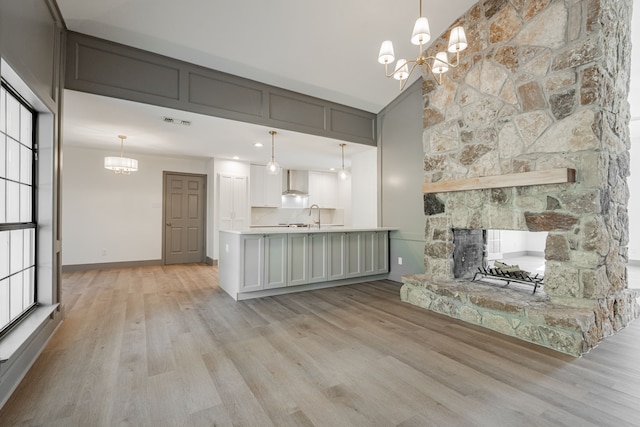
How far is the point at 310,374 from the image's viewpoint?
2.07m

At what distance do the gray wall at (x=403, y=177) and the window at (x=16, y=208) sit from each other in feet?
15.2

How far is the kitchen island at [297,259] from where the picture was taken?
3918 millimetres

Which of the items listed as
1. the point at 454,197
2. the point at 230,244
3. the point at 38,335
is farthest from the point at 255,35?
the point at 38,335

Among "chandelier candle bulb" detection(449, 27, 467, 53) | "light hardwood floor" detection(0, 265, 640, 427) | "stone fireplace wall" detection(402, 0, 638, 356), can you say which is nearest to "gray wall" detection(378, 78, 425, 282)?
"stone fireplace wall" detection(402, 0, 638, 356)

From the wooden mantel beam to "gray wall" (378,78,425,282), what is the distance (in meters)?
0.83

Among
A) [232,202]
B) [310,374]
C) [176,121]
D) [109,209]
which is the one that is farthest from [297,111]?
[109,209]

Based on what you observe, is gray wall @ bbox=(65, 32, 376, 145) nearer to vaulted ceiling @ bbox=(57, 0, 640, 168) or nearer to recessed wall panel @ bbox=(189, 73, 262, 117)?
recessed wall panel @ bbox=(189, 73, 262, 117)

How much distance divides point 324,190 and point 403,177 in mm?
4036

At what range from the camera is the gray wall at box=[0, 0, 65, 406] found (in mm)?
1833

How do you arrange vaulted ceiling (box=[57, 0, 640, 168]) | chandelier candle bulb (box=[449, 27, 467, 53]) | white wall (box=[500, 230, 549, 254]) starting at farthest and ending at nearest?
white wall (box=[500, 230, 549, 254]), vaulted ceiling (box=[57, 0, 640, 168]), chandelier candle bulb (box=[449, 27, 467, 53])

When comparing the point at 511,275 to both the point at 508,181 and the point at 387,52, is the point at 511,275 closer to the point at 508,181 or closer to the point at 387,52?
the point at 508,181

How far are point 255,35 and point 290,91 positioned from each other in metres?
1.08

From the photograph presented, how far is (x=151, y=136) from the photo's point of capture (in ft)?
16.1

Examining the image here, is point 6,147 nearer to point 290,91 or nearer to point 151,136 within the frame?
point 151,136
